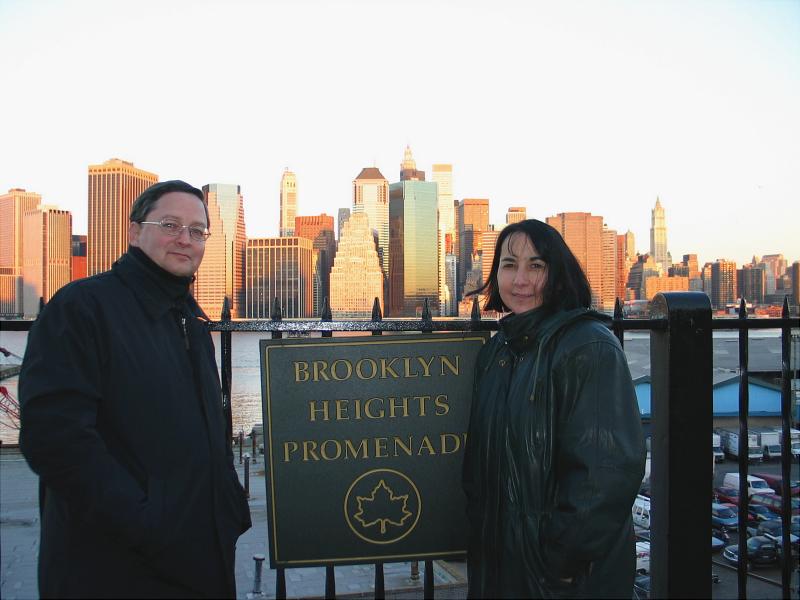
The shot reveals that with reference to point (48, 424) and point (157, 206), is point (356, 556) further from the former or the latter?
point (157, 206)

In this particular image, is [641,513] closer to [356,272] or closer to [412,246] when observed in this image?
[356,272]

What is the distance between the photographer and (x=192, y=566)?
2025 millimetres

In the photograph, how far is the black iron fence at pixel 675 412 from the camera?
2697mm

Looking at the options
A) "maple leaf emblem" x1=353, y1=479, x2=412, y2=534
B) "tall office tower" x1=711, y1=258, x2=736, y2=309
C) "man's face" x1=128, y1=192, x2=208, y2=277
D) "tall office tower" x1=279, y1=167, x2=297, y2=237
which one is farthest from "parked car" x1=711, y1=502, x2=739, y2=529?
"tall office tower" x1=279, y1=167, x2=297, y2=237

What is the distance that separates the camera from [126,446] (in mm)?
1957

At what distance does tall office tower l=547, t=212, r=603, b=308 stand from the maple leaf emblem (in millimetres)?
114420

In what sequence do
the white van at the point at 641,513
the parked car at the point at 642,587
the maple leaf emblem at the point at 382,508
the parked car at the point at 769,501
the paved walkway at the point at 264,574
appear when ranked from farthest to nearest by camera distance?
the parked car at the point at 769,501 → the white van at the point at 641,513 → the parked car at the point at 642,587 → the paved walkway at the point at 264,574 → the maple leaf emblem at the point at 382,508

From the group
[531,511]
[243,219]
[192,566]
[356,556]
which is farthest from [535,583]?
[243,219]

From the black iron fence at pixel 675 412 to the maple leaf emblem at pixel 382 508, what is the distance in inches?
10.0

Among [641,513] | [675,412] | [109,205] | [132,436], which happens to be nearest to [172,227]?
[132,436]

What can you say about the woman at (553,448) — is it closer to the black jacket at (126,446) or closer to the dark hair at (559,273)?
the dark hair at (559,273)

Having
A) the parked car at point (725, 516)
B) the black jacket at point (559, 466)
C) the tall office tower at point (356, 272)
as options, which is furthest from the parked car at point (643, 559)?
the tall office tower at point (356, 272)

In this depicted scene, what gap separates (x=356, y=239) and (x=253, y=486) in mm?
109602

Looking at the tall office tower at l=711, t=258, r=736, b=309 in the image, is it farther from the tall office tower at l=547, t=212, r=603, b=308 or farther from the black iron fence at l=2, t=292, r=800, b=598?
the black iron fence at l=2, t=292, r=800, b=598
